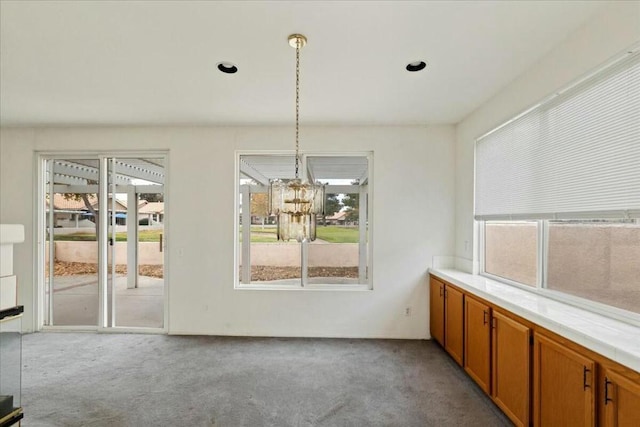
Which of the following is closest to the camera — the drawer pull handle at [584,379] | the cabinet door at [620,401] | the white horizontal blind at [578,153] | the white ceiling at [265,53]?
the cabinet door at [620,401]

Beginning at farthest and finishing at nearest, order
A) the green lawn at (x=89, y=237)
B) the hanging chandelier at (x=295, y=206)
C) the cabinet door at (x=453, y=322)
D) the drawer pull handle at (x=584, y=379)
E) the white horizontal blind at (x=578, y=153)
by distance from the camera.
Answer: the green lawn at (x=89, y=237) → the cabinet door at (x=453, y=322) → the hanging chandelier at (x=295, y=206) → the white horizontal blind at (x=578, y=153) → the drawer pull handle at (x=584, y=379)

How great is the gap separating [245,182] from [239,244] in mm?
873

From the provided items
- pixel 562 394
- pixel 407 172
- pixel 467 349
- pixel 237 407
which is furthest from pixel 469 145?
pixel 237 407

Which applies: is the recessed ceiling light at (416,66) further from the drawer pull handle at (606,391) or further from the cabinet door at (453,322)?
the drawer pull handle at (606,391)

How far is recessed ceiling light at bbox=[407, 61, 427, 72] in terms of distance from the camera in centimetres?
257

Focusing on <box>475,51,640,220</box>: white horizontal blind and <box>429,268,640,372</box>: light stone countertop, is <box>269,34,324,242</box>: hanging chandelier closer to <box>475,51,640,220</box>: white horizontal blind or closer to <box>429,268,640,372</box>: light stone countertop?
<box>429,268,640,372</box>: light stone countertop

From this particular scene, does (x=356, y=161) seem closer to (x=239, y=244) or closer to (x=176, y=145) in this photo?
(x=239, y=244)

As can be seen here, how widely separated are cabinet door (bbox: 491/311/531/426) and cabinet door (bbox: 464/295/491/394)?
7cm

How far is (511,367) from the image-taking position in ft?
7.41

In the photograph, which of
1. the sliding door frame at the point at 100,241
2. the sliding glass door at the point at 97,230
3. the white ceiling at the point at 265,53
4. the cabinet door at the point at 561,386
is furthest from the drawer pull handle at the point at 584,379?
the sliding glass door at the point at 97,230

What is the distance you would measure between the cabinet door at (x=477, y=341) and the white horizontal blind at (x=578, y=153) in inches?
36.0

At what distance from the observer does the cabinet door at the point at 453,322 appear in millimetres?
3096

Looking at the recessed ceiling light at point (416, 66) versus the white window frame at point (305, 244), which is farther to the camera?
the white window frame at point (305, 244)

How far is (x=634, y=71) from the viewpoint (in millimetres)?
1728
